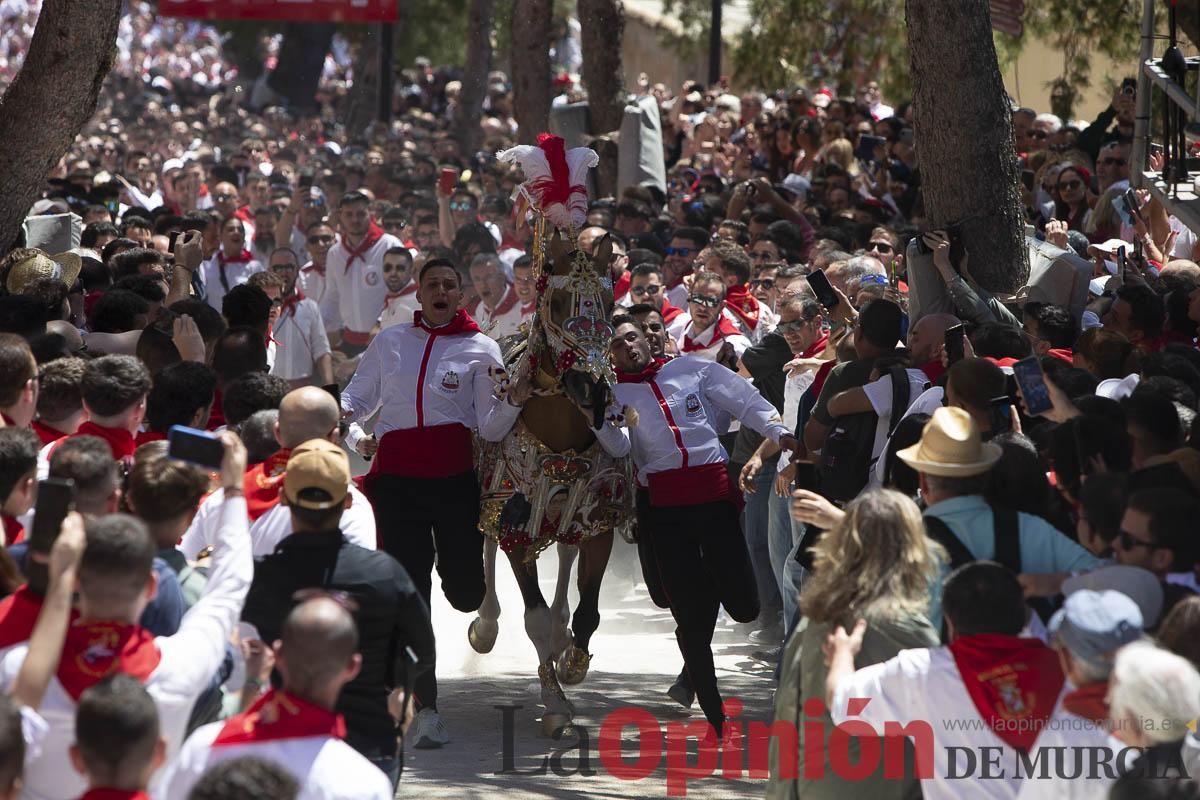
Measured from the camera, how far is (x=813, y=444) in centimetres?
786

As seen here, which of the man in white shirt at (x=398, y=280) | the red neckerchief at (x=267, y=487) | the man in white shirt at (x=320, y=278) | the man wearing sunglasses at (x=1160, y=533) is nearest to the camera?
the man wearing sunglasses at (x=1160, y=533)

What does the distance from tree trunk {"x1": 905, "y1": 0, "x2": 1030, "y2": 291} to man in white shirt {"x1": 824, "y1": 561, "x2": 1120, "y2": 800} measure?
490 centimetres

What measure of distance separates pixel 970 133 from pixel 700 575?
2963mm

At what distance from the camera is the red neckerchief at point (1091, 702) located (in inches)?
167

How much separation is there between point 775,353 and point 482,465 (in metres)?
2.04

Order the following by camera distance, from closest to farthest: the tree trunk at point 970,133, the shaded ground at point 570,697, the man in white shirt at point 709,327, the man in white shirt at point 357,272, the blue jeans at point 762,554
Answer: the shaded ground at point 570,697
the tree trunk at point 970,133
the blue jeans at point 762,554
the man in white shirt at point 709,327
the man in white shirt at point 357,272

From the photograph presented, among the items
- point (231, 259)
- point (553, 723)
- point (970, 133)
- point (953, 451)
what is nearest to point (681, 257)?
point (231, 259)

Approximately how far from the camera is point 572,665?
8258 millimetres

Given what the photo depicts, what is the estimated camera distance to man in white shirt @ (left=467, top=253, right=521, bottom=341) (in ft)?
36.5

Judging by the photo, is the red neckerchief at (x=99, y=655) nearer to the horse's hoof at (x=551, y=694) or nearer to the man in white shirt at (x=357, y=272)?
the horse's hoof at (x=551, y=694)

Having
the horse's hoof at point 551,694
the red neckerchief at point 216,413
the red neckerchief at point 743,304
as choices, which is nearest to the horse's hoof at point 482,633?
the horse's hoof at point 551,694

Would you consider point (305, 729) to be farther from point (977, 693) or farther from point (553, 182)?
point (553, 182)

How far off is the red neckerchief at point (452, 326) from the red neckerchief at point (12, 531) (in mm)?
3118

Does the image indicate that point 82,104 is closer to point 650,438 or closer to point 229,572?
point 650,438
